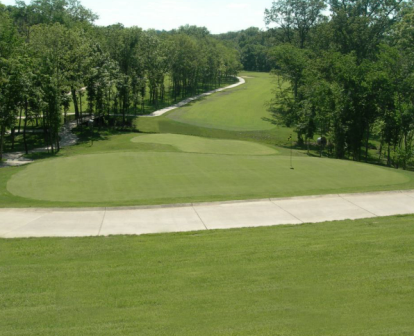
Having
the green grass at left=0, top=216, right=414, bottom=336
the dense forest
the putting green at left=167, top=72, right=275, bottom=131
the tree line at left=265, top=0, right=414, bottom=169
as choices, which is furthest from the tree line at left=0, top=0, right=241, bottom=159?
the green grass at left=0, top=216, right=414, bottom=336

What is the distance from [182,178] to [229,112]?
157 feet

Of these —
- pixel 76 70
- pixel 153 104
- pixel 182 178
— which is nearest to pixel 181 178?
pixel 182 178

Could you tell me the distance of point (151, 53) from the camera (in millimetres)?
60031

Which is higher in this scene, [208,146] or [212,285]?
[212,285]

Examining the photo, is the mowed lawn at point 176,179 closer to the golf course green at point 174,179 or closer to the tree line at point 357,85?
the golf course green at point 174,179

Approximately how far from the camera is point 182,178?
2125cm

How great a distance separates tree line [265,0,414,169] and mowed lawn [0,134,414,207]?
49.7ft

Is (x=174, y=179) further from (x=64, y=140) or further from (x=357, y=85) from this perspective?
(x=64, y=140)

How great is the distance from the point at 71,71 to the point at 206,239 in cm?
4067

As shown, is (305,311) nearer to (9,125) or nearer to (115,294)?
(115,294)

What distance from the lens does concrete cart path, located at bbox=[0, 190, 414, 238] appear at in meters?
14.3

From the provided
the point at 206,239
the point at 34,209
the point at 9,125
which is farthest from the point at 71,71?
the point at 206,239

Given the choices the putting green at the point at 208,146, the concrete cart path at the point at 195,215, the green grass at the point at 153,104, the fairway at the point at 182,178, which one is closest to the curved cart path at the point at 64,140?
the green grass at the point at 153,104

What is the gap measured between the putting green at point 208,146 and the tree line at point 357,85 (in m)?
8.86
